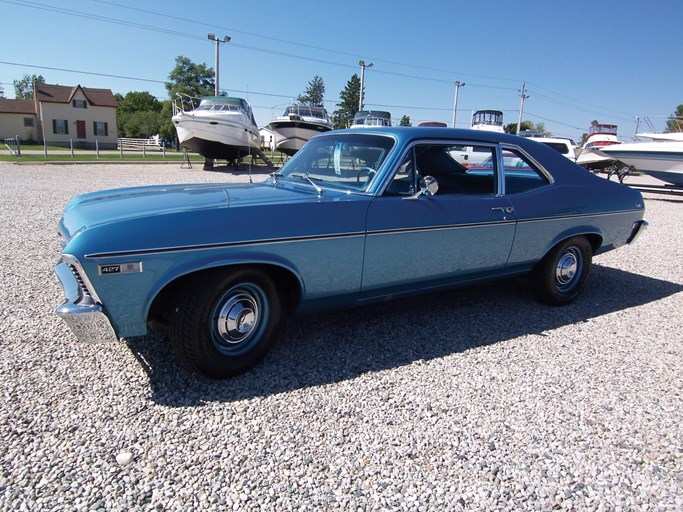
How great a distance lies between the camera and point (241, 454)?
2215 millimetres

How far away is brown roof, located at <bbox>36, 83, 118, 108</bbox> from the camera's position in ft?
153

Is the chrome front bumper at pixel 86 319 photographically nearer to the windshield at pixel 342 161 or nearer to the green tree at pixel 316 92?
the windshield at pixel 342 161

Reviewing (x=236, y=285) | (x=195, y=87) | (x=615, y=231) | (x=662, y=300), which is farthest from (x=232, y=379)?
(x=195, y=87)

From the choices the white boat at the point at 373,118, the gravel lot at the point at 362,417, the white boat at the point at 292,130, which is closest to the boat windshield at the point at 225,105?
the white boat at the point at 292,130

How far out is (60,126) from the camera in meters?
47.5

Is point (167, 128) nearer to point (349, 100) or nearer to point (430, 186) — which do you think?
point (349, 100)

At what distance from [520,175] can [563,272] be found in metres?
1.04

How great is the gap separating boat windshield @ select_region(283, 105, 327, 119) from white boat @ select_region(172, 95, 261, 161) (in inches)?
192

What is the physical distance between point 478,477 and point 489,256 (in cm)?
210

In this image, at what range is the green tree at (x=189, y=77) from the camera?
225 ft

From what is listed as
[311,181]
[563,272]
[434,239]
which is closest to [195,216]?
[311,181]

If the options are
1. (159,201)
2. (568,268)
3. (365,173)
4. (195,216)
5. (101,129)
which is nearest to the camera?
(195,216)

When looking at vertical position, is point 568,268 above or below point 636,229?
below

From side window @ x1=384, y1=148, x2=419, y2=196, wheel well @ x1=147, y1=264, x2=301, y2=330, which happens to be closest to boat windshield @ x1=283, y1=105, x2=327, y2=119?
side window @ x1=384, y1=148, x2=419, y2=196
